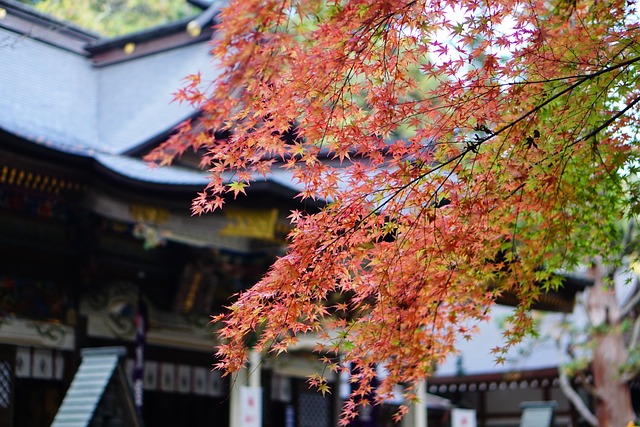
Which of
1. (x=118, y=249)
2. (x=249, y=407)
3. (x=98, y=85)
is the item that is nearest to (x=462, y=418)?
(x=249, y=407)

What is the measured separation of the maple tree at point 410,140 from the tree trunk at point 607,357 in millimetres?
11424

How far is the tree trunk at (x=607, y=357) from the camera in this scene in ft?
51.0

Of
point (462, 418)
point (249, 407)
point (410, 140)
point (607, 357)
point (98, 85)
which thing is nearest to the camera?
point (410, 140)

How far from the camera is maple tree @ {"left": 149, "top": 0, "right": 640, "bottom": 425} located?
414 cm

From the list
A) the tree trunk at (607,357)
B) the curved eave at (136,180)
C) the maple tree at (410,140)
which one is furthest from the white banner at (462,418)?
the maple tree at (410,140)

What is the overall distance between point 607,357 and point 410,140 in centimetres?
1253

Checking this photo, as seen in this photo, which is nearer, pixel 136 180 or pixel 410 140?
pixel 410 140

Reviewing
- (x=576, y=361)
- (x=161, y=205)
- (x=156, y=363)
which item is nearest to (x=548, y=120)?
(x=161, y=205)

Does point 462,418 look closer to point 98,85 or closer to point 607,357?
point 607,357

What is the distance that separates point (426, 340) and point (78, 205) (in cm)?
492

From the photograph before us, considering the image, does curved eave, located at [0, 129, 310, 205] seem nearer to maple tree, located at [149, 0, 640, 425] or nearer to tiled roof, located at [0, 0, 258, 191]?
tiled roof, located at [0, 0, 258, 191]

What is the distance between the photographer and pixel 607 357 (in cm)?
1588

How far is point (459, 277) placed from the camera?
4.84 metres

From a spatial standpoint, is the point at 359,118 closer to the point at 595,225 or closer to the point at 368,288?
the point at 368,288
